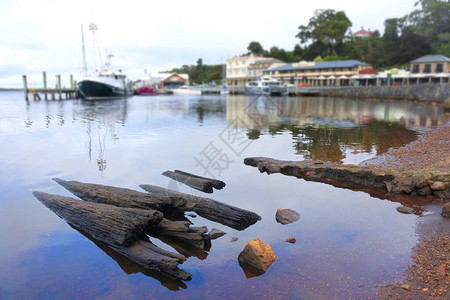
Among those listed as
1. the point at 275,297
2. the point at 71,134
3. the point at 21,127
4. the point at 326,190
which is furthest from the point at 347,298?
the point at 21,127

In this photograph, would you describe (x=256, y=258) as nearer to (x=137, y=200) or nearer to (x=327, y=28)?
(x=137, y=200)

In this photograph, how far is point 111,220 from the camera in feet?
23.9

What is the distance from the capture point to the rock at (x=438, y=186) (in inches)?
382

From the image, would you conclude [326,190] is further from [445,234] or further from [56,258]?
[56,258]

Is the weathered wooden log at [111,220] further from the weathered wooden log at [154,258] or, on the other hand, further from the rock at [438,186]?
the rock at [438,186]

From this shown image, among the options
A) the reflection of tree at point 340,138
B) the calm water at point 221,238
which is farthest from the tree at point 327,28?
the calm water at point 221,238

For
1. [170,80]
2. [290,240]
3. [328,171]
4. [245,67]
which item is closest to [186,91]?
[170,80]

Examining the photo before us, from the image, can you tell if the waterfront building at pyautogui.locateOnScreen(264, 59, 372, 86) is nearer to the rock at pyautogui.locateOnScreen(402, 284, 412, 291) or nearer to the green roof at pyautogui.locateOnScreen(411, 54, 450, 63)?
the green roof at pyautogui.locateOnScreen(411, 54, 450, 63)

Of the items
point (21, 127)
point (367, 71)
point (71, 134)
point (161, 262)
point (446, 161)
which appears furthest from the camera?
point (367, 71)

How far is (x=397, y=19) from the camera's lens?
81438mm

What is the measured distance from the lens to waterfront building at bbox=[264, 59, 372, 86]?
265 ft

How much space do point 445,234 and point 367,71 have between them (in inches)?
2939

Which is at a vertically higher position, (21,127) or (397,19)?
(397,19)

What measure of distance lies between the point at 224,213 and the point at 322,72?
84906 millimetres
